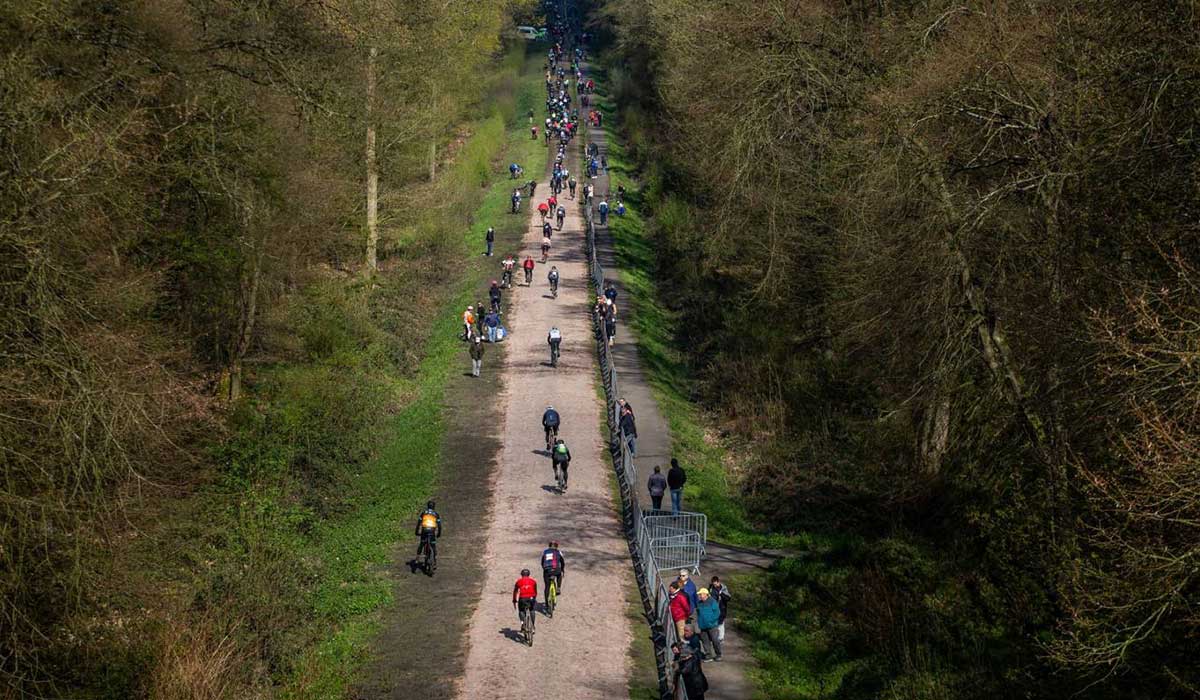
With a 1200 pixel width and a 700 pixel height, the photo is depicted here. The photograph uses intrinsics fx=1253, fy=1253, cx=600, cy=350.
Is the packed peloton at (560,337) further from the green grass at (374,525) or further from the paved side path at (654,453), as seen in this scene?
the green grass at (374,525)

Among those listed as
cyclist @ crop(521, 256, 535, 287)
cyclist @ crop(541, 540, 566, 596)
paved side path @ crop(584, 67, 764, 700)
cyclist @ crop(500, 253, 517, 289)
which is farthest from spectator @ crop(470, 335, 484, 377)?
cyclist @ crop(541, 540, 566, 596)

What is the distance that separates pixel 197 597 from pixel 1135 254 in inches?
577

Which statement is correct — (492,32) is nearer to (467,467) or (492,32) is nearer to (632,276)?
(632,276)

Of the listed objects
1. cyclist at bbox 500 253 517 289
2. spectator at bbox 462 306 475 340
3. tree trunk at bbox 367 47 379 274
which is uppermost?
tree trunk at bbox 367 47 379 274

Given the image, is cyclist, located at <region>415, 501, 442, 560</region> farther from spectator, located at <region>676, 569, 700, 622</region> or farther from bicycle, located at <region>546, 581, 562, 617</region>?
spectator, located at <region>676, 569, 700, 622</region>

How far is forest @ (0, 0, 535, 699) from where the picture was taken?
1309cm

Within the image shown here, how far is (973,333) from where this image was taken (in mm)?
19344

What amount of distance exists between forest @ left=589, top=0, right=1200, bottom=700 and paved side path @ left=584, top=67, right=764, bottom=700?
766mm

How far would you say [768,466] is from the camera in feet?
98.3

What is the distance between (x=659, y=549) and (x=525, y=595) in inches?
189

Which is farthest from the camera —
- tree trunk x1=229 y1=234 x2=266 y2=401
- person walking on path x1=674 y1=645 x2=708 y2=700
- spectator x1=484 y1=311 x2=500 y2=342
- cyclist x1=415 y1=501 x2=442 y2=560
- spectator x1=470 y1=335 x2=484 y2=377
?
spectator x1=484 y1=311 x2=500 y2=342

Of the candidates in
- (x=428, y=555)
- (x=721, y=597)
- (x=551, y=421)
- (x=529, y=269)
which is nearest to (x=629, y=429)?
(x=551, y=421)

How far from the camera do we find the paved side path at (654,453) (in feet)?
62.6

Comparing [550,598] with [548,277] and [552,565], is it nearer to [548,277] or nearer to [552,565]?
[552,565]
